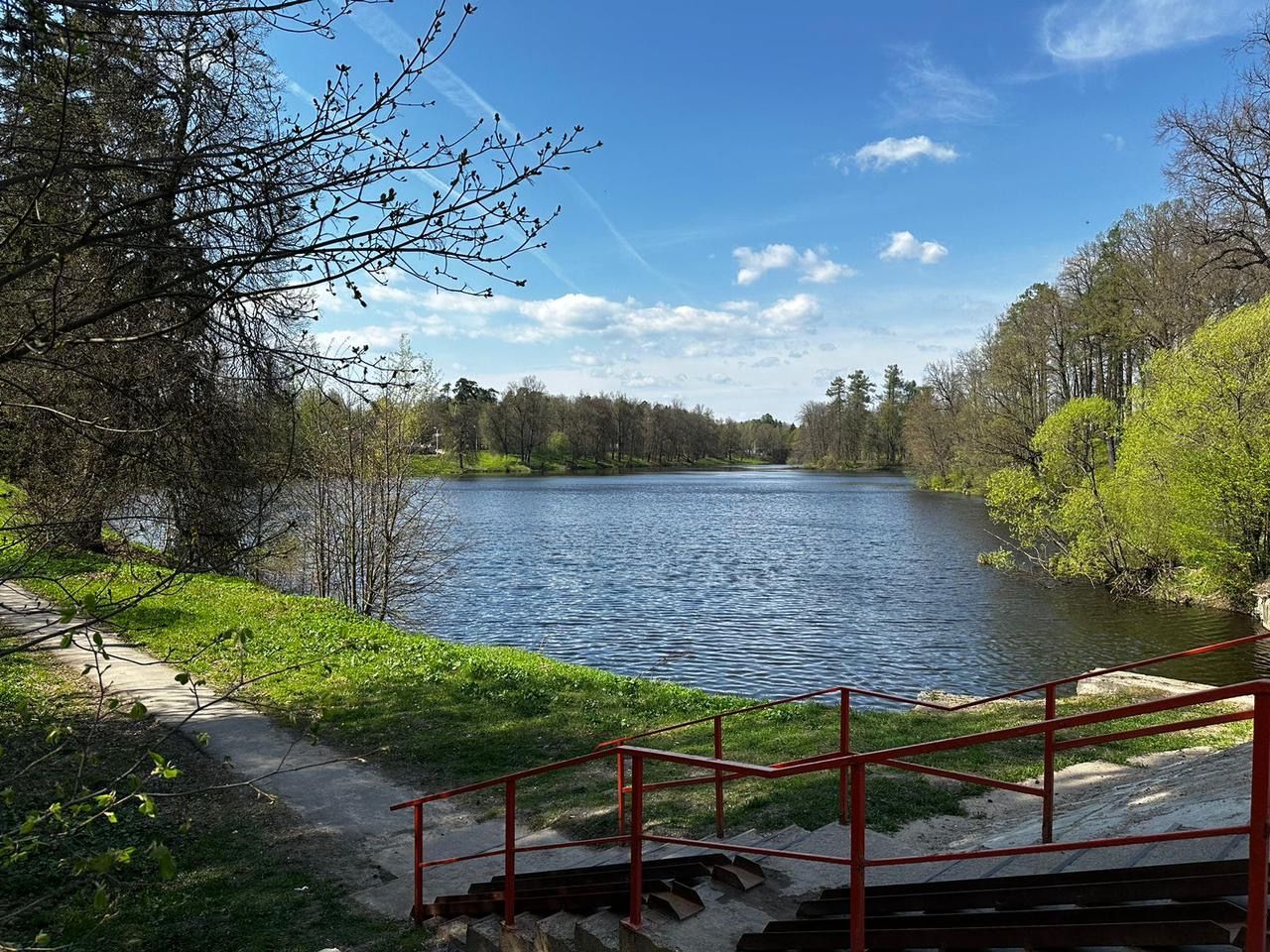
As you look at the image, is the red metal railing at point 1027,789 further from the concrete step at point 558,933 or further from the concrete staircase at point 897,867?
the concrete step at point 558,933

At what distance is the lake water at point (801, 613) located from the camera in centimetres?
1736

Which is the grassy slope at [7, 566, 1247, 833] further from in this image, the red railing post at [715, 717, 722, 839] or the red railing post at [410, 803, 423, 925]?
the red railing post at [410, 803, 423, 925]

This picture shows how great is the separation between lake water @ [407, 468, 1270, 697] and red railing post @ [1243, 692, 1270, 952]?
524 inches

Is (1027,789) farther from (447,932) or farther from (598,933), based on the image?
(447,932)

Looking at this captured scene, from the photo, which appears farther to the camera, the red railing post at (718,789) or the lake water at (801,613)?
the lake water at (801,613)

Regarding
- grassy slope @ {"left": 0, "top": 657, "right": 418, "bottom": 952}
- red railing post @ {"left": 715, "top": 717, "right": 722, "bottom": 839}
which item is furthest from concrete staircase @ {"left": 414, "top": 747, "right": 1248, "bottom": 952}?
grassy slope @ {"left": 0, "top": 657, "right": 418, "bottom": 952}

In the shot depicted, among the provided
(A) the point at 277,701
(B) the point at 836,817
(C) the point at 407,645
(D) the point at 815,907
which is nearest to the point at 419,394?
(C) the point at 407,645

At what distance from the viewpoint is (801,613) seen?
22.9 meters

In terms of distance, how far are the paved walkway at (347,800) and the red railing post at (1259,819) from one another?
4.78 metres

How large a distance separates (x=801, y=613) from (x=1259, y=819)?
20897 millimetres

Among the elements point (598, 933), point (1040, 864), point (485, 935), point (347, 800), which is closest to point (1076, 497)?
point (347, 800)

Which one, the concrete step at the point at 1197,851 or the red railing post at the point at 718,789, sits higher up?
the concrete step at the point at 1197,851

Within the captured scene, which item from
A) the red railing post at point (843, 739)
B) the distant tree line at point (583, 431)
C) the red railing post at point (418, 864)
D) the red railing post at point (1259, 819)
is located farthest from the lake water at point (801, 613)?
the distant tree line at point (583, 431)

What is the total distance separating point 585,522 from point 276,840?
4074 cm
